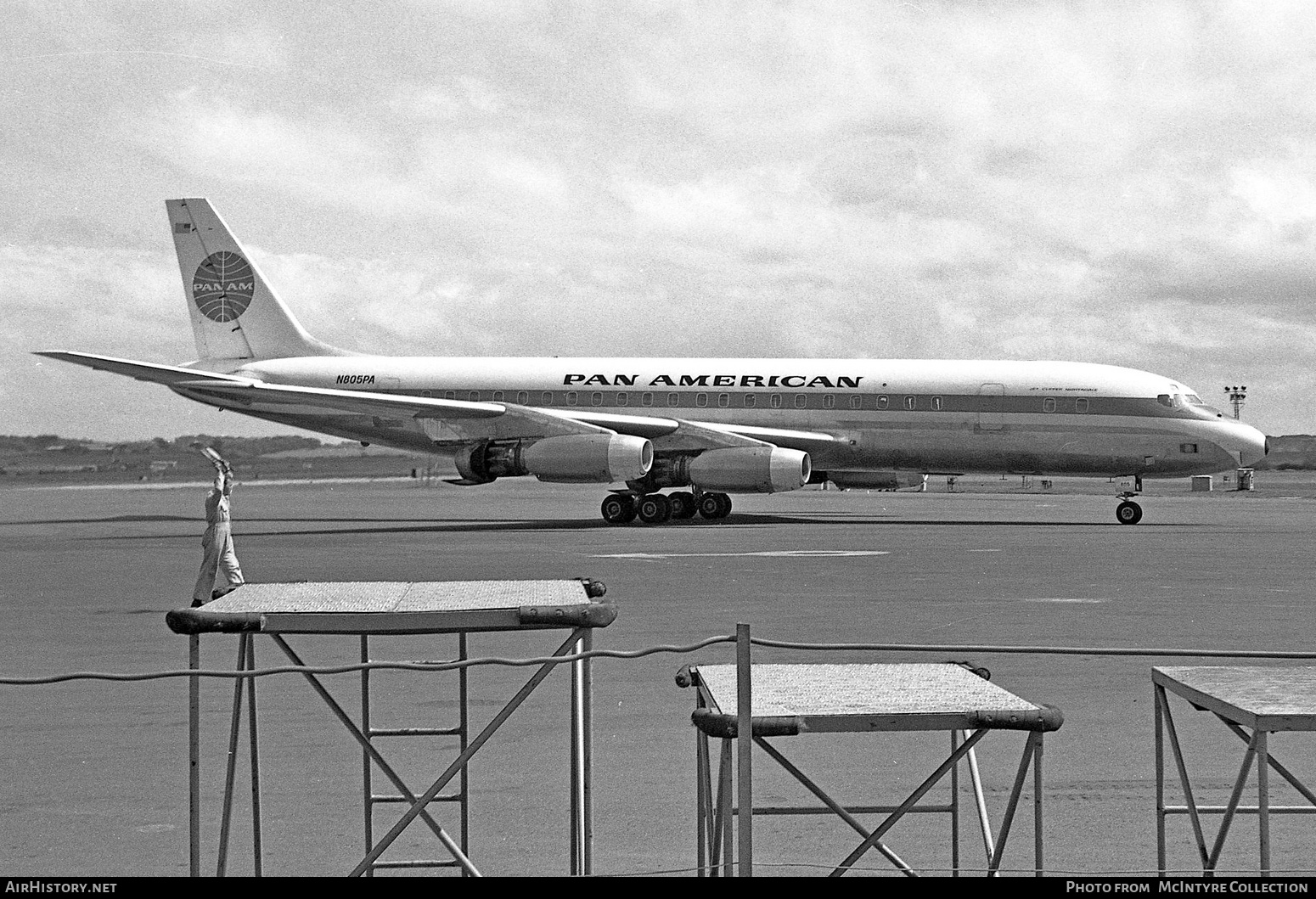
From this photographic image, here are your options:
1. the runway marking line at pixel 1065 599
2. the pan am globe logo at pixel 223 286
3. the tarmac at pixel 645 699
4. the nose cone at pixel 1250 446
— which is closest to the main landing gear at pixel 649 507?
the tarmac at pixel 645 699

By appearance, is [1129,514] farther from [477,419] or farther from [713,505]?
[477,419]

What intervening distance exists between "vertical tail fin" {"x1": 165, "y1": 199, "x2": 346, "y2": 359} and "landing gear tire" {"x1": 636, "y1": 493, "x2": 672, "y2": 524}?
1069 centimetres

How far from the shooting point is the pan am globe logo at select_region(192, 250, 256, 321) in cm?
3934

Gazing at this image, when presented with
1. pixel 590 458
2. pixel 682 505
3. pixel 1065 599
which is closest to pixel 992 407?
pixel 682 505

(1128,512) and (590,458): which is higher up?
(590,458)

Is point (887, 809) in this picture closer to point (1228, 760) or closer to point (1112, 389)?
point (1228, 760)

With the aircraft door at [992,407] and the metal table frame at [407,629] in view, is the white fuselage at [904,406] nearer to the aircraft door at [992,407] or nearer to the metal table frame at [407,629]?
the aircraft door at [992,407]

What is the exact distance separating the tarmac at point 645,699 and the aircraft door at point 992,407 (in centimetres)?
515

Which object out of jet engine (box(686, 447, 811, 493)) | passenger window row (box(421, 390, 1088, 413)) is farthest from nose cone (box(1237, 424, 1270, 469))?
jet engine (box(686, 447, 811, 493))

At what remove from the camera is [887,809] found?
4.98 meters

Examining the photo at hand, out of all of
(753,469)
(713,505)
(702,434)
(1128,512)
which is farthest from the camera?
(713,505)

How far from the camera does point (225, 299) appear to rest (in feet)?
129

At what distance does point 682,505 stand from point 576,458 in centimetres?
413

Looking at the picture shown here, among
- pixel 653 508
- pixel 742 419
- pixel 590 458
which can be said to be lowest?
pixel 653 508
